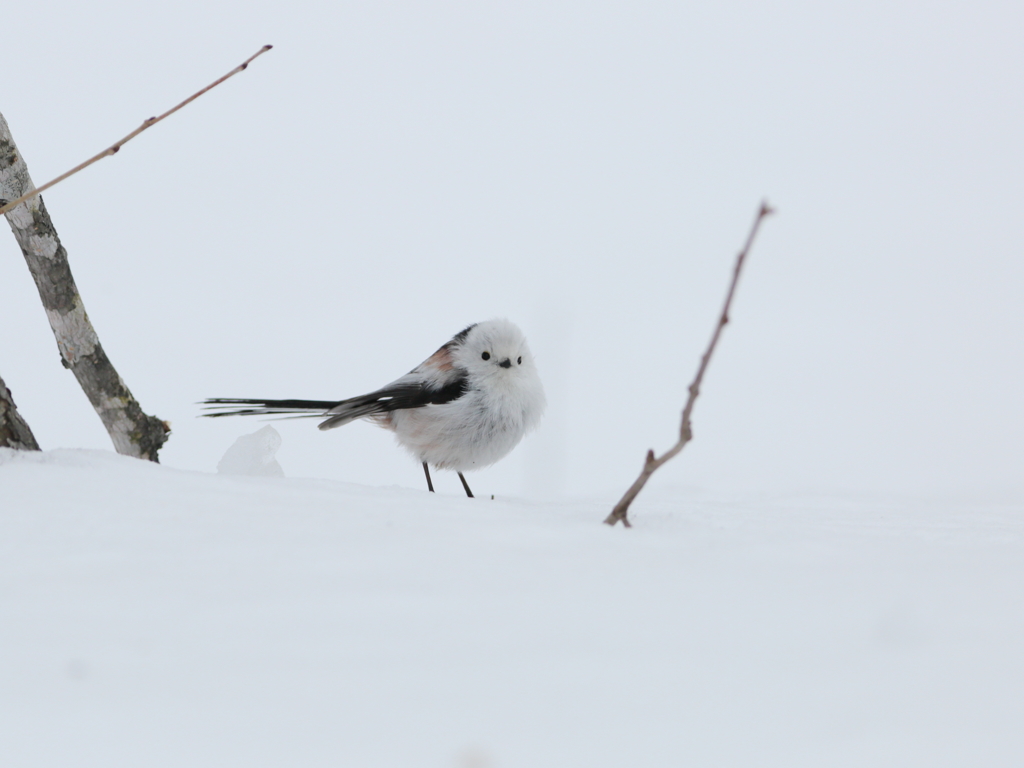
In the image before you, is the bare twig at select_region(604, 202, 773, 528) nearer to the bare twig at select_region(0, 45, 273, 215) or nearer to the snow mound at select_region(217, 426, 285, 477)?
the bare twig at select_region(0, 45, 273, 215)

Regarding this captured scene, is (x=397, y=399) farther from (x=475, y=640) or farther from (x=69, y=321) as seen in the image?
(x=475, y=640)

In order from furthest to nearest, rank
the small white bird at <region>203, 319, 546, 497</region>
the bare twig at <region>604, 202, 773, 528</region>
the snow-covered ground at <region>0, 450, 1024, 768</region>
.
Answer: the small white bird at <region>203, 319, 546, 497</region>
the bare twig at <region>604, 202, 773, 528</region>
the snow-covered ground at <region>0, 450, 1024, 768</region>

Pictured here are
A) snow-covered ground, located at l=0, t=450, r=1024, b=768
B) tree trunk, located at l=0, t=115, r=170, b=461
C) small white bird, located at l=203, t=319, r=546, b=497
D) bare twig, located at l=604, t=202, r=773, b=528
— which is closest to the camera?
snow-covered ground, located at l=0, t=450, r=1024, b=768

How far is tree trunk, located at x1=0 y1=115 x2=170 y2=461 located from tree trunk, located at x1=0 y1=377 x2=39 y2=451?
A: 2.18 feet

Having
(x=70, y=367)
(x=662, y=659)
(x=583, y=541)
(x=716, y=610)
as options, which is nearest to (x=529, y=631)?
(x=662, y=659)

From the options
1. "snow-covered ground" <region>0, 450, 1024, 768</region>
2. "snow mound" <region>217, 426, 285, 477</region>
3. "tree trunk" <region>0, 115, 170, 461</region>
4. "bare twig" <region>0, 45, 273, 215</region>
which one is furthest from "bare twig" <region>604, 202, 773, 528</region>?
"tree trunk" <region>0, 115, 170, 461</region>

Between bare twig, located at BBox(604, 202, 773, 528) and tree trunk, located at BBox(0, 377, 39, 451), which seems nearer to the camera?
bare twig, located at BBox(604, 202, 773, 528)

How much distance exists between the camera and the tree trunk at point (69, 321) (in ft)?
10.3

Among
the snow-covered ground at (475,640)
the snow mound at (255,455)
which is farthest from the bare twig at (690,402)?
the snow mound at (255,455)

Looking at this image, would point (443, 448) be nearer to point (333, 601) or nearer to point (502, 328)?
point (502, 328)

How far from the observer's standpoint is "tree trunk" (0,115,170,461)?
315 cm

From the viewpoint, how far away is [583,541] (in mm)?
2035

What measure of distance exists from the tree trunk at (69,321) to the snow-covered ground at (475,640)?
4.13 feet

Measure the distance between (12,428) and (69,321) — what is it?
2.58 ft
